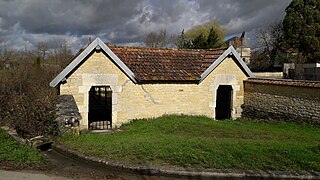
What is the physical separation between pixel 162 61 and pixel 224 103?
183 inches

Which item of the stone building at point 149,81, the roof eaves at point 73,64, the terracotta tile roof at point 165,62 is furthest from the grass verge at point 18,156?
the terracotta tile roof at point 165,62

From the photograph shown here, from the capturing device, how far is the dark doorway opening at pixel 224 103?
52.5 ft

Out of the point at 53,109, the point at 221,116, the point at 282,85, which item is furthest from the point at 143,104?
the point at 282,85

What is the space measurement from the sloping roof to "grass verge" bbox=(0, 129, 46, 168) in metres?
5.20

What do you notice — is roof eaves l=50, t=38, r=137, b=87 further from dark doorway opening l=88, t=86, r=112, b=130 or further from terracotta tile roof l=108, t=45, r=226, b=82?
dark doorway opening l=88, t=86, r=112, b=130

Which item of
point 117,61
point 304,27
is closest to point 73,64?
point 117,61

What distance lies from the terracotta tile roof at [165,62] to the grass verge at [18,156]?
6.63m

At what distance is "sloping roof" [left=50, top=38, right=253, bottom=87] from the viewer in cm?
1258

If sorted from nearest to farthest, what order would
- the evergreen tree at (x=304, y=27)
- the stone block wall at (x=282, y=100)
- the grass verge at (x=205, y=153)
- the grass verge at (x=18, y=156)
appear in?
the grass verge at (x=18, y=156)
the grass verge at (x=205, y=153)
the stone block wall at (x=282, y=100)
the evergreen tree at (x=304, y=27)

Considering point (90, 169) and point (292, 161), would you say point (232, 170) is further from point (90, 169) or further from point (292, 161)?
point (90, 169)

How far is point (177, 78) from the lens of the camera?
45.1 ft

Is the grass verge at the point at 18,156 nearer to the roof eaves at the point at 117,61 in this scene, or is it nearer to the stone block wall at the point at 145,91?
the stone block wall at the point at 145,91

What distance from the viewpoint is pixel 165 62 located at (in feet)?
47.7

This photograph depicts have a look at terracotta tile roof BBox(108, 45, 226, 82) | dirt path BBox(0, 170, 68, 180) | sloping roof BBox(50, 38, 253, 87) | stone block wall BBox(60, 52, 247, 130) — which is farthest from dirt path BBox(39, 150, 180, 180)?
terracotta tile roof BBox(108, 45, 226, 82)
